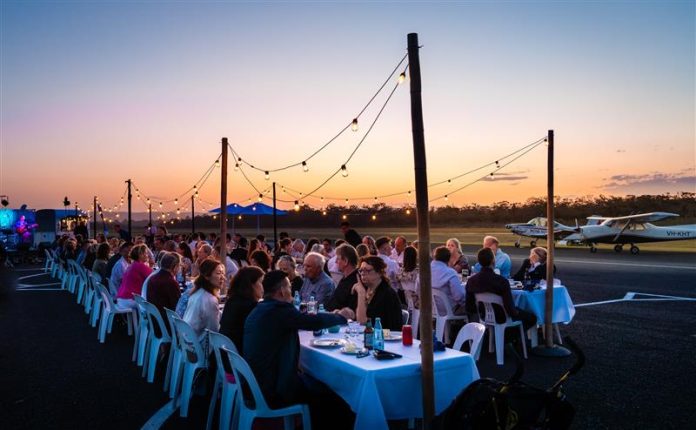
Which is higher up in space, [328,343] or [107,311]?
[328,343]

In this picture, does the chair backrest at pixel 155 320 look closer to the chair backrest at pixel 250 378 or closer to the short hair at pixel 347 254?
the short hair at pixel 347 254

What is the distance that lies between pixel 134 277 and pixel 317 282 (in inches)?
134

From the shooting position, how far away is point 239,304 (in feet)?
13.7

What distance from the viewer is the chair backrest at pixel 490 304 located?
21.1ft

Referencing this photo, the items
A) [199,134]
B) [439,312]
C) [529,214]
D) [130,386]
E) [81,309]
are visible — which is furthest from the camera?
[529,214]

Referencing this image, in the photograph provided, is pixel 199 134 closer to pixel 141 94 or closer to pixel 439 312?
pixel 141 94

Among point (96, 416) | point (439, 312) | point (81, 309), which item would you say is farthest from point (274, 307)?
point (81, 309)

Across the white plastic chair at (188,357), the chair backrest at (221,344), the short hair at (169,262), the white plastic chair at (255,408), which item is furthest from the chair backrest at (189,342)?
the short hair at (169,262)

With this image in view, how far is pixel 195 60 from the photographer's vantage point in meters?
12.7

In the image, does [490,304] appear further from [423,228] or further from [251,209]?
[251,209]

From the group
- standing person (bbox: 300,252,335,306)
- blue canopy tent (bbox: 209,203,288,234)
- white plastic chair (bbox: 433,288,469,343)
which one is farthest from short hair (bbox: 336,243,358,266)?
blue canopy tent (bbox: 209,203,288,234)

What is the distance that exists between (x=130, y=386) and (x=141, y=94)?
35.9 feet

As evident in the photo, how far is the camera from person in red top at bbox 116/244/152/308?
7.73 m

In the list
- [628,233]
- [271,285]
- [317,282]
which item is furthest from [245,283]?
[628,233]
